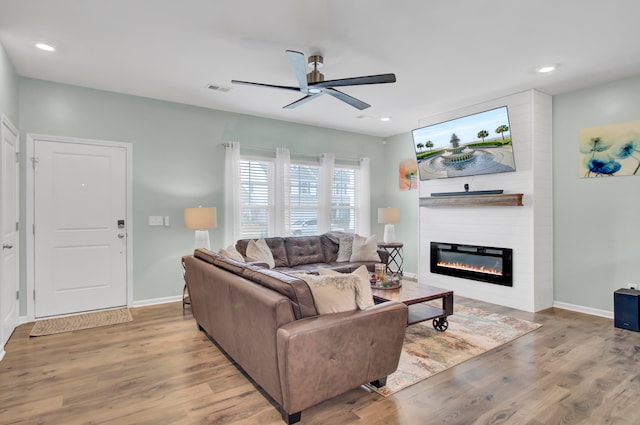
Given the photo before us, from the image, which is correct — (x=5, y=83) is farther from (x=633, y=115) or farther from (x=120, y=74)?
(x=633, y=115)

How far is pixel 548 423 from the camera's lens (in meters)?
2.10

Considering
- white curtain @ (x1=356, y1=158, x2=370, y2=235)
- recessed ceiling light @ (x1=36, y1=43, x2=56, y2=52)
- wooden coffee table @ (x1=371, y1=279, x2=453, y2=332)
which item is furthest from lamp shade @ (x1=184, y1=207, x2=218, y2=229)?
white curtain @ (x1=356, y1=158, x2=370, y2=235)

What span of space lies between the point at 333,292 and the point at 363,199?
457 cm

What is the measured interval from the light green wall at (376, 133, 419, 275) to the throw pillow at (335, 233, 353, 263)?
4.86 feet

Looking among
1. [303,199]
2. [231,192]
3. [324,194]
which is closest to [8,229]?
[231,192]

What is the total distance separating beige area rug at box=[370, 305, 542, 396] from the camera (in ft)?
8.84

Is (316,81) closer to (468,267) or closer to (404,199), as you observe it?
(468,267)

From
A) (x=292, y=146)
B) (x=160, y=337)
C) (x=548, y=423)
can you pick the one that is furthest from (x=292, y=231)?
(x=548, y=423)

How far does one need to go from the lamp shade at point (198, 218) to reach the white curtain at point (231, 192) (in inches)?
24.0

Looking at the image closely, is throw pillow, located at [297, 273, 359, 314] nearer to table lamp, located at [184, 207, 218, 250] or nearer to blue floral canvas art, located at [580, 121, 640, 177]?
table lamp, located at [184, 207, 218, 250]

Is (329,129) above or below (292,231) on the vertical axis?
above

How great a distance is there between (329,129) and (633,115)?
415 centimetres

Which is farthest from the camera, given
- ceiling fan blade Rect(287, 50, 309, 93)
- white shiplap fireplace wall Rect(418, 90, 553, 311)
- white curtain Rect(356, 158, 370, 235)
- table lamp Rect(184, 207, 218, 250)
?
white curtain Rect(356, 158, 370, 235)

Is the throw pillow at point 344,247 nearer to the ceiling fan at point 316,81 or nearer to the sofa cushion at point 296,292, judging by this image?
the ceiling fan at point 316,81
